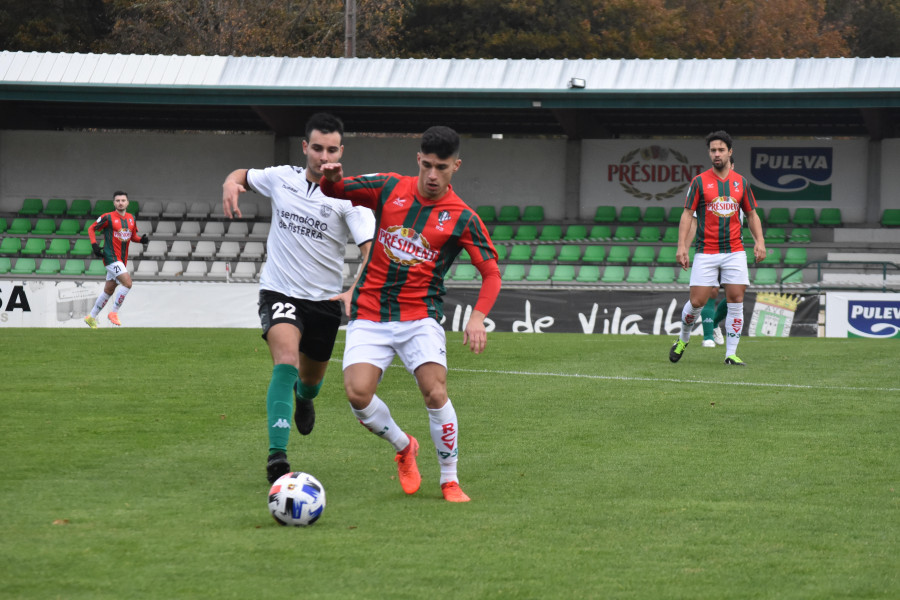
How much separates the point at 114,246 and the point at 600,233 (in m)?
14.2

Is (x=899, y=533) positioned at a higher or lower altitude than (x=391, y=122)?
lower

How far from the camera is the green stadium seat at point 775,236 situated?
30188 mm

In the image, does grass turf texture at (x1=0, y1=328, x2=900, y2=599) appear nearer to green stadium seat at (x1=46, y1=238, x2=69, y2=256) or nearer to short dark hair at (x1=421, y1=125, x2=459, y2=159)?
short dark hair at (x1=421, y1=125, x2=459, y2=159)

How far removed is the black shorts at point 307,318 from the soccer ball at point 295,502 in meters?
1.53

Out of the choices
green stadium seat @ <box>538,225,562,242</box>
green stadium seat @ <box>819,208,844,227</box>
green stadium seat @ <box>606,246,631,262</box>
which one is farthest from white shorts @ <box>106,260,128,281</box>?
green stadium seat @ <box>819,208,844,227</box>

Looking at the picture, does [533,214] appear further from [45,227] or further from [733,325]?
[733,325]

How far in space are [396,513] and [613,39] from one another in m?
44.8

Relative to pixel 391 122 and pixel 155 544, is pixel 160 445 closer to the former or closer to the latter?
pixel 155 544

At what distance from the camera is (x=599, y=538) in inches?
199

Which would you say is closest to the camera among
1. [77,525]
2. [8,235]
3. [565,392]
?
[77,525]

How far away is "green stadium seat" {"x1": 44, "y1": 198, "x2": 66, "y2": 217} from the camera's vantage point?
33.4 meters

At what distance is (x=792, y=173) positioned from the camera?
1266 inches

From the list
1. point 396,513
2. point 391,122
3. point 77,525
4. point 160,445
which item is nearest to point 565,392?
point 160,445

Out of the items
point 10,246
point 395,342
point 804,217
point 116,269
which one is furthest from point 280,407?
point 10,246
